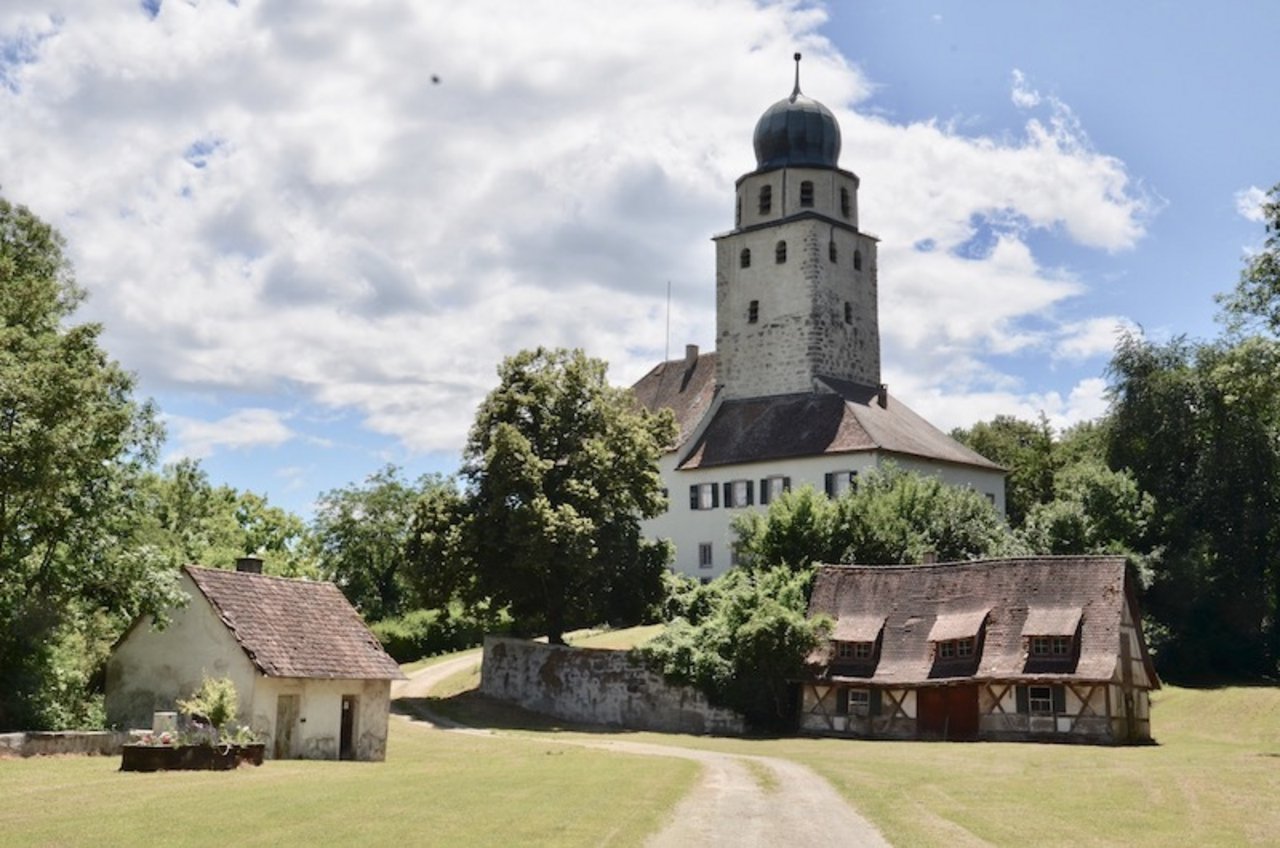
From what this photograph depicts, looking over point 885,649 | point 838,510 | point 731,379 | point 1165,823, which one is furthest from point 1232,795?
point 731,379

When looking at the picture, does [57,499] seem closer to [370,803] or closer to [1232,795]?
[370,803]

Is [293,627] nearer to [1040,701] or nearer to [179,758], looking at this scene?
[179,758]

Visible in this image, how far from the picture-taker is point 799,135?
227 ft

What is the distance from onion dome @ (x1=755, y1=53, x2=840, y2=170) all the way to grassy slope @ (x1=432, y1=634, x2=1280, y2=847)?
3396 centimetres

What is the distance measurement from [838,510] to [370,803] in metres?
34.2

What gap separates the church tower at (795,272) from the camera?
6794 cm

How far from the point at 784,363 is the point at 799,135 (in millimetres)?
11558

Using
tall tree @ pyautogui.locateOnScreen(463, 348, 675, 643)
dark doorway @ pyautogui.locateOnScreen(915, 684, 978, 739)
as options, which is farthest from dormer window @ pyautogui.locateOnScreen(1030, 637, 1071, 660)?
tall tree @ pyautogui.locateOnScreen(463, 348, 675, 643)

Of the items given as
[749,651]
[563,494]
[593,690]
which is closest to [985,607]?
[749,651]

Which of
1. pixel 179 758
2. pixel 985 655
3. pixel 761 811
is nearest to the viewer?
pixel 761 811

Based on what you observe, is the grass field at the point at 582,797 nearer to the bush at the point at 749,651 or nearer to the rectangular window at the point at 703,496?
the bush at the point at 749,651

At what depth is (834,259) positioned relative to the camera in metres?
69.2

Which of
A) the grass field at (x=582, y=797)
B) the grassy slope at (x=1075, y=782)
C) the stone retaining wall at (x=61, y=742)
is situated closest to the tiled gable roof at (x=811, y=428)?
the grassy slope at (x=1075, y=782)

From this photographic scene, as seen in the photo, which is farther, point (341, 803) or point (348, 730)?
point (348, 730)
